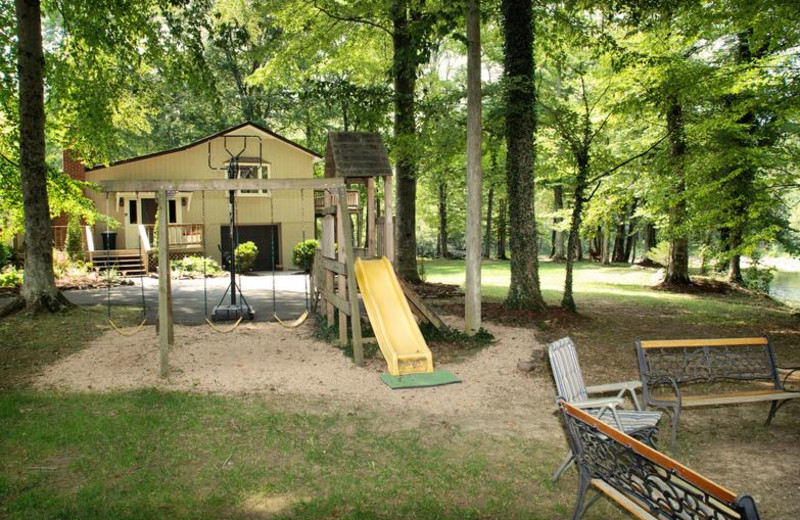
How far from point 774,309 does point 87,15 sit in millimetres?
19051

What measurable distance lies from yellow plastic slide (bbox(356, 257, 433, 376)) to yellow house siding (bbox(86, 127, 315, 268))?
50.3 feet

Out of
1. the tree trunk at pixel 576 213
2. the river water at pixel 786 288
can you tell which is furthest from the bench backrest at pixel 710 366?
the river water at pixel 786 288

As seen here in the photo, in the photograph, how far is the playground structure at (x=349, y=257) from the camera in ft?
29.0

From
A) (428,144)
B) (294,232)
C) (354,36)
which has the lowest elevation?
(294,232)

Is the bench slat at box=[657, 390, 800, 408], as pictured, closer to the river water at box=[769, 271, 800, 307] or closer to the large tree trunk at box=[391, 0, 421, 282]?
the large tree trunk at box=[391, 0, 421, 282]

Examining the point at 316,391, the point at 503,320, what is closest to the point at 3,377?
the point at 316,391

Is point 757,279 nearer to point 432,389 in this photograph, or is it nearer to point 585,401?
point 432,389

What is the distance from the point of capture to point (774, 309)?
15484 millimetres

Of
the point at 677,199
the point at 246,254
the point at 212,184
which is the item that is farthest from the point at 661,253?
the point at 212,184

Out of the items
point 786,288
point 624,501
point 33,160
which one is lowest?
point 786,288

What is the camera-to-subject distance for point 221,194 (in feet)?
89.0

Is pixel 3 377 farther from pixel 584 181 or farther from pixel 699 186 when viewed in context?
pixel 699 186

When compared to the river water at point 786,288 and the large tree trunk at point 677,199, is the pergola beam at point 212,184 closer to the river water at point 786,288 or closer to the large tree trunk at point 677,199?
the large tree trunk at point 677,199

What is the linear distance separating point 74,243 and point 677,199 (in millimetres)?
21300
